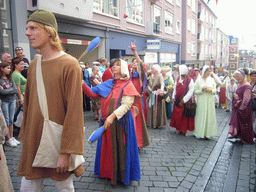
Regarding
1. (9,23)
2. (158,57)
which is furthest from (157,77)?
(158,57)

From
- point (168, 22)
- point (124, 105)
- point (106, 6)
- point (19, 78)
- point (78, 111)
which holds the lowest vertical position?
point (124, 105)

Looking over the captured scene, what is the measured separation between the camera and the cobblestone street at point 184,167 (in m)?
3.28

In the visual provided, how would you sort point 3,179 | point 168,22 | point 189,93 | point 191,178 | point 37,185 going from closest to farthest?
point 37,185 < point 3,179 < point 191,178 < point 189,93 < point 168,22

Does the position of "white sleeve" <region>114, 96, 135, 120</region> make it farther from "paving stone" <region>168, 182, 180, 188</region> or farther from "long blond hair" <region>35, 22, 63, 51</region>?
"paving stone" <region>168, 182, 180, 188</region>

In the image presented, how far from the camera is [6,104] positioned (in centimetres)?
477

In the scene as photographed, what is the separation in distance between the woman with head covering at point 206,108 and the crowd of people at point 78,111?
0.08 feet

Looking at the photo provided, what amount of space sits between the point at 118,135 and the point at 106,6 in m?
12.1

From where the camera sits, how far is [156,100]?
672 cm

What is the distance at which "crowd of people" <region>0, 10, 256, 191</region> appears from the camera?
66.7 inches

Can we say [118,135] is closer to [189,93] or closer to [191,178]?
[191,178]

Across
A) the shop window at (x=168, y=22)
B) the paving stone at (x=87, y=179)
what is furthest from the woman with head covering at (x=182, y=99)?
the shop window at (x=168, y=22)

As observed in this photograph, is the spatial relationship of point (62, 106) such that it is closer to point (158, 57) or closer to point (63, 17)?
point (63, 17)

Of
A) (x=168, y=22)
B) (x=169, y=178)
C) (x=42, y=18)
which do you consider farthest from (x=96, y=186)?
(x=168, y=22)

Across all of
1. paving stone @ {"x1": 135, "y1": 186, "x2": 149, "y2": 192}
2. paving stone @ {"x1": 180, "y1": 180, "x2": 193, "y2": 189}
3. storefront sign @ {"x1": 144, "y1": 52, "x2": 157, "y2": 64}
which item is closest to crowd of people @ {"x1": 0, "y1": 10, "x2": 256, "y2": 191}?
paving stone @ {"x1": 135, "y1": 186, "x2": 149, "y2": 192}
